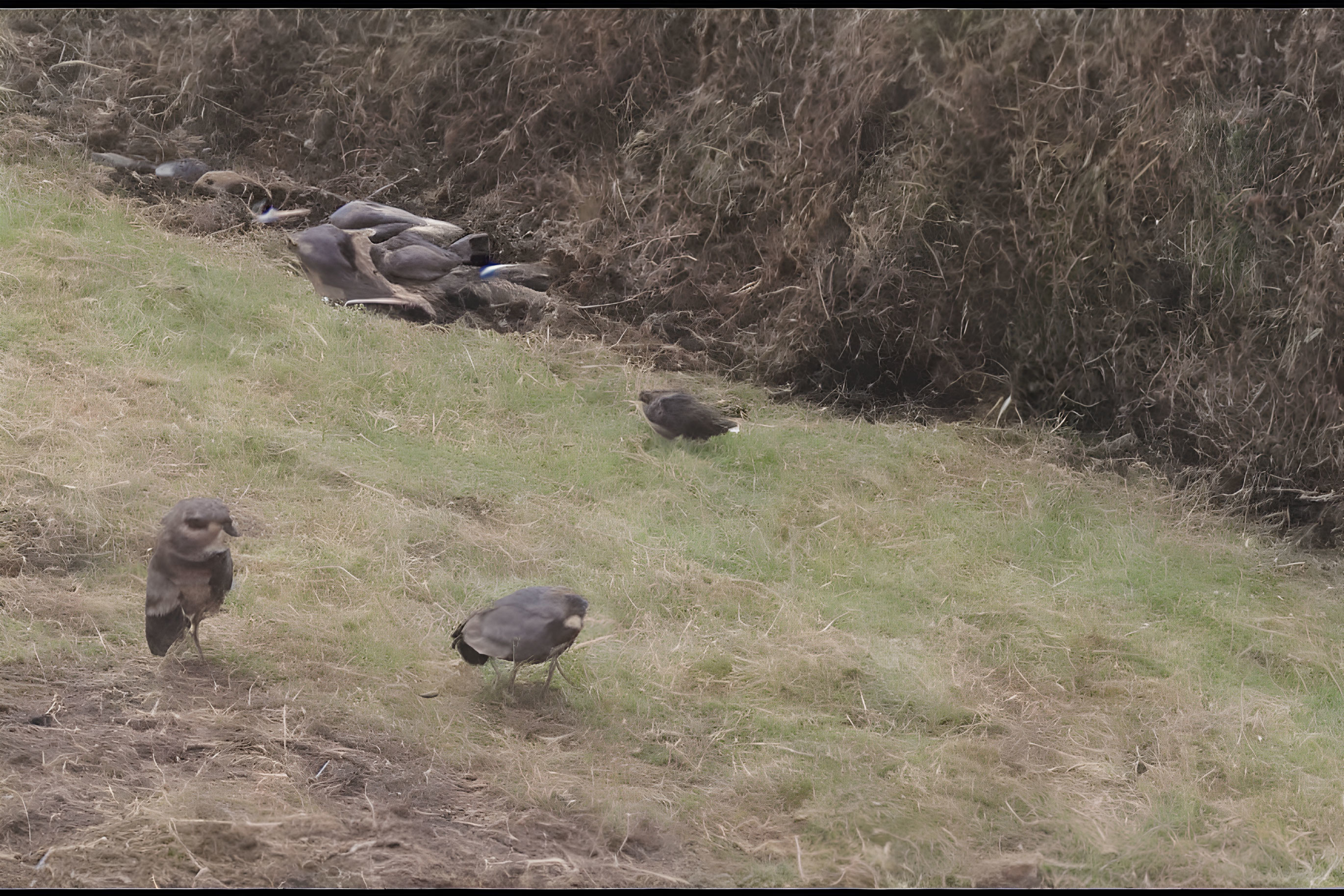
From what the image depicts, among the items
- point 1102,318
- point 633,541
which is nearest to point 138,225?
point 633,541

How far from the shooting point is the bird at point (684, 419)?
17.0 feet

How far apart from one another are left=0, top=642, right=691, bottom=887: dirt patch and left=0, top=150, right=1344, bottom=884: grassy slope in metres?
0.12

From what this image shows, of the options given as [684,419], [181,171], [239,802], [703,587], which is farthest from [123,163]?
[239,802]

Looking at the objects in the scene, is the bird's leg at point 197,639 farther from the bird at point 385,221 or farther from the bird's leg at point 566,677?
the bird at point 385,221

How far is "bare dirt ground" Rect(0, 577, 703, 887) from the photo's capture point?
2.47m

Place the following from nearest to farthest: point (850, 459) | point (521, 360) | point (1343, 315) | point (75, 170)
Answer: point (1343, 315)
point (850, 459)
point (521, 360)
point (75, 170)

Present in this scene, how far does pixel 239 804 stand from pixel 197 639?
0.79 metres

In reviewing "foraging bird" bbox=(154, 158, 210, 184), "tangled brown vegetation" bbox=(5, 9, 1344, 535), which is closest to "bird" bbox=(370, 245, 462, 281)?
"tangled brown vegetation" bbox=(5, 9, 1344, 535)

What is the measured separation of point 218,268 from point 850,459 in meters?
3.47

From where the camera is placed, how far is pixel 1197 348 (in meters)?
5.30

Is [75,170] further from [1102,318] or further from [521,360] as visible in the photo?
[1102,318]

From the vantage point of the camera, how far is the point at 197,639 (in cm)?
330

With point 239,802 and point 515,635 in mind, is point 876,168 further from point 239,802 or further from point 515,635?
point 239,802

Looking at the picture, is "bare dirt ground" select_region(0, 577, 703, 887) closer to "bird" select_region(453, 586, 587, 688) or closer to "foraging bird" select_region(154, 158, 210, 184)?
"bird" select_region(453, 586, 587, 688)
